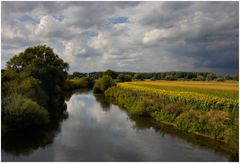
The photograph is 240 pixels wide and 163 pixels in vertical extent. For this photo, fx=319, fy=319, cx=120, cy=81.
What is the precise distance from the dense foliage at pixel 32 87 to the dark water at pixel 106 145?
1.27 m

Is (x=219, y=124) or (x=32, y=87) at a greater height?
(x=32, y=87)

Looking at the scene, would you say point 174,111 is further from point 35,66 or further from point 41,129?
point 35,66

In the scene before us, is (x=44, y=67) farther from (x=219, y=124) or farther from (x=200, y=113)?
(x=219, y=124)

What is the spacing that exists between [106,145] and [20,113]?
5759 millimetres

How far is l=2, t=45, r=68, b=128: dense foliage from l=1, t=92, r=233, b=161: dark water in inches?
50.1

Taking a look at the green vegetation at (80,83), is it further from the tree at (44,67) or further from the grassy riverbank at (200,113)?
the grassy riverbank at (200,113)

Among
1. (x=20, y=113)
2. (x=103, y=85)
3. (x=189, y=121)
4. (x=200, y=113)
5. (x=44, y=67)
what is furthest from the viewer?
(x=103, y=85)

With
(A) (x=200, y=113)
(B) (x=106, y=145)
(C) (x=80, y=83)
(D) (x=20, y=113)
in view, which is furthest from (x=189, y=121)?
(C) (x=80, y=83)

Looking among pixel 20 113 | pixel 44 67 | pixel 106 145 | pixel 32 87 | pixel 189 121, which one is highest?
pixel 44 67

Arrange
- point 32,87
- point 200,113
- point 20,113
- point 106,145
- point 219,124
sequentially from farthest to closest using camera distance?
point 32,87
point 200,113
point 20,113
point 219,124
point 106,145

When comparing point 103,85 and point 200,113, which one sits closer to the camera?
point 200,113

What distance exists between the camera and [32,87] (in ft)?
86.5

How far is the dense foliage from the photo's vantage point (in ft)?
65.3

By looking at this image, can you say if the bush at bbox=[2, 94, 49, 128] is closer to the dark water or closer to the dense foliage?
the dense foliage
